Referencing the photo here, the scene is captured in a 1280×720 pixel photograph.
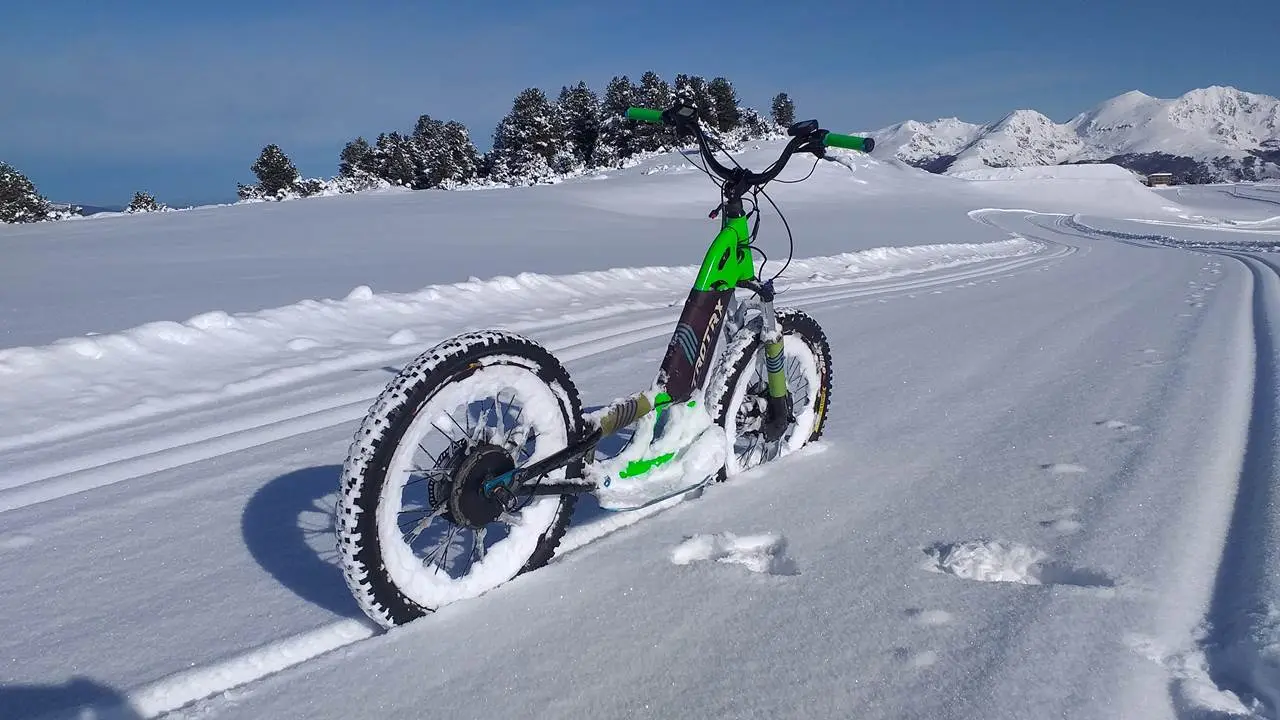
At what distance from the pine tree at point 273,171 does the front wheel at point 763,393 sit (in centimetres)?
5765

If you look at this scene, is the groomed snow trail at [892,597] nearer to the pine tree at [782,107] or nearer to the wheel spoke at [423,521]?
the wheel spoke at [423,521]

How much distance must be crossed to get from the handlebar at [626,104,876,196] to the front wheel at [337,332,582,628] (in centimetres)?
127

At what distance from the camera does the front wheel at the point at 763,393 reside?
3096mm

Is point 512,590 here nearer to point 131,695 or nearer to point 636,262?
point 131,695

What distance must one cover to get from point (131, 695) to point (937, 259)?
1552 cm

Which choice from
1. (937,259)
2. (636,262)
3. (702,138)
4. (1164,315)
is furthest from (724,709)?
(937,259)

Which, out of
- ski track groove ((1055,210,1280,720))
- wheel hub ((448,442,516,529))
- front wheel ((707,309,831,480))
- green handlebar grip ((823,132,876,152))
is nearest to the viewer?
ski track groove ((1055,210,1280,720))

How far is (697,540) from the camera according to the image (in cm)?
251

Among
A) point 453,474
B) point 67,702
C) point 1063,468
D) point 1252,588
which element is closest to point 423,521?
point 453,474

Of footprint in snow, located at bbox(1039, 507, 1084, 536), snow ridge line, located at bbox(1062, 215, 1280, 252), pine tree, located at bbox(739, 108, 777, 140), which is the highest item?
pine tree, located at bbox(739, 108, 777, 140)

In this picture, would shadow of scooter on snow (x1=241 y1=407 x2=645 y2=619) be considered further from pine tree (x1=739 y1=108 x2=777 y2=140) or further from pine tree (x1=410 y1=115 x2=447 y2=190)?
pine tree (x1=739 y1=108 x2=777 y2=140)

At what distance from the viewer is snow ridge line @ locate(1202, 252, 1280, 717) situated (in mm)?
1700

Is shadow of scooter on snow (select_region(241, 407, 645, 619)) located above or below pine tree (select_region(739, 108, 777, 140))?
below

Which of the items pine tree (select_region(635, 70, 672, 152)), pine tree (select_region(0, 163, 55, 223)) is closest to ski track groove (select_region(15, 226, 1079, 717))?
pine tree (select_region(0, 163, 55, 223))
